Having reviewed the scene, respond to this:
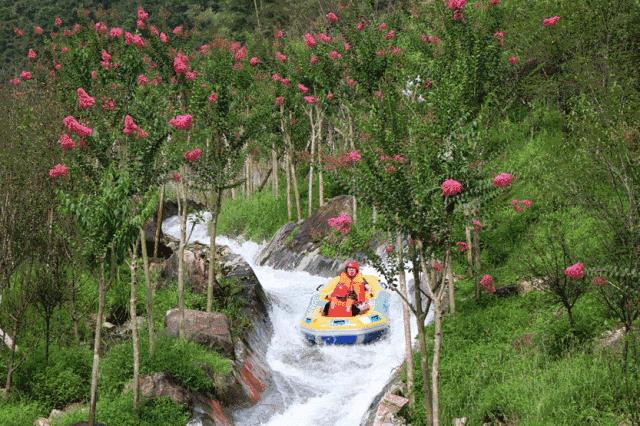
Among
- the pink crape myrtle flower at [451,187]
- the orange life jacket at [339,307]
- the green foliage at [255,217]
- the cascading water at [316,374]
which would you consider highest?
the green foliage at [255,217]

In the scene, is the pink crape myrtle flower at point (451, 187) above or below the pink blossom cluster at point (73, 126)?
below

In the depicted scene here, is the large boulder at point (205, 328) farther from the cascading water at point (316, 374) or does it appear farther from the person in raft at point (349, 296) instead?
the person in raft at point (349, 296)

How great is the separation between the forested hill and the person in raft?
27450 millimetres

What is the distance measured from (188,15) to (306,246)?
139ft

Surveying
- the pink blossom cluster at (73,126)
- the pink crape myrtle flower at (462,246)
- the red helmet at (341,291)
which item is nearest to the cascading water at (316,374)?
the red helmet at (341,291)

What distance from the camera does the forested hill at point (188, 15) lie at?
4381cm

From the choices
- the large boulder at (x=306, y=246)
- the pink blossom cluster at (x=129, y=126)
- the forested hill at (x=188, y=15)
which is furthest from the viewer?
the forested hill at (x=188, y=15)

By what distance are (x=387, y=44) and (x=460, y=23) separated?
252 centimetres

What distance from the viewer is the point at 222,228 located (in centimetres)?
2992

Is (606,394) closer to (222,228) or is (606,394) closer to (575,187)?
(575,187)

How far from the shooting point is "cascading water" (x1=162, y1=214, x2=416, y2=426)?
1110cm

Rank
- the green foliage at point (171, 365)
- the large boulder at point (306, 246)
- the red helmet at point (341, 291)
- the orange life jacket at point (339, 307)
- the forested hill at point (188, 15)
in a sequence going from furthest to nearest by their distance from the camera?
1. the forested hill at point (188, 15)
2. the large boulder at point (306, 246)
3. the red helmet at point (341, 291)
4. the orange life jacket at point (339, 307)
5. the green foliage at point (171, 365)

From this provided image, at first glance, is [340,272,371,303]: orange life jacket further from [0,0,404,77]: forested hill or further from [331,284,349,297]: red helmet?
[0,0,404,77]: forested hill

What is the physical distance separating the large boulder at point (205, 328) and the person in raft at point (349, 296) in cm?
293
